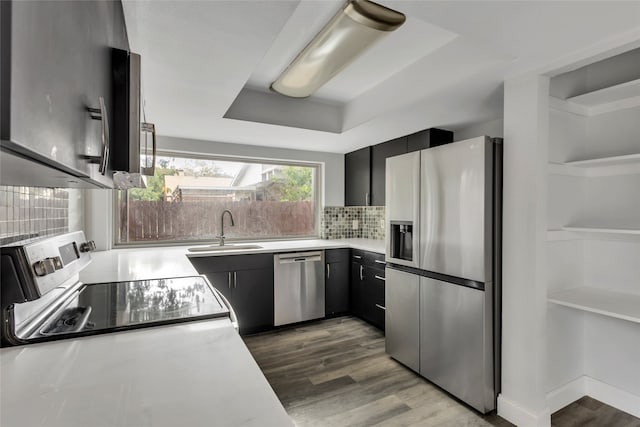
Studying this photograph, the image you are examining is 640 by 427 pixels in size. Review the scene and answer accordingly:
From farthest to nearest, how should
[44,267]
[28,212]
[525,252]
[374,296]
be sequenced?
[374,296] < [525,252] < [28,212] < [44,267]

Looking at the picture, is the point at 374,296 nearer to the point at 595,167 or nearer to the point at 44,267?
the point at 595,167

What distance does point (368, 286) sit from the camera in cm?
339

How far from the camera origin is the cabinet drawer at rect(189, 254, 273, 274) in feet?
9.76

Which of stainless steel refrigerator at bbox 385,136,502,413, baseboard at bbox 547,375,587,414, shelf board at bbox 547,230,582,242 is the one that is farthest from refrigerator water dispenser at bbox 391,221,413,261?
baseboard at bbox 547,375,587,414

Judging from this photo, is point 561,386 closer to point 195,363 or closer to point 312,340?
point 312,340

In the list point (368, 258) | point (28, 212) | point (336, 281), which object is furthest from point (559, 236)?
point (28, 212)

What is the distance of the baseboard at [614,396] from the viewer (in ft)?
6.40

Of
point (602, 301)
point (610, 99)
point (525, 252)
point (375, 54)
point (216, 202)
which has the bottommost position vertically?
point (602, 301)

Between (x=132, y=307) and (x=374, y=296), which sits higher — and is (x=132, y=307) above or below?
above

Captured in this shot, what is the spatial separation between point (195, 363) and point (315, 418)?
57.5 inches

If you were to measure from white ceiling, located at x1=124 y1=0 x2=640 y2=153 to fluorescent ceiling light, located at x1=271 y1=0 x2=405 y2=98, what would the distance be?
0.33ft

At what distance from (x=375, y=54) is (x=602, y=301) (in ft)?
6.69

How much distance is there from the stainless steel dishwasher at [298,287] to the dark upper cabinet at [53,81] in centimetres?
264

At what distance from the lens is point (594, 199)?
210cm
